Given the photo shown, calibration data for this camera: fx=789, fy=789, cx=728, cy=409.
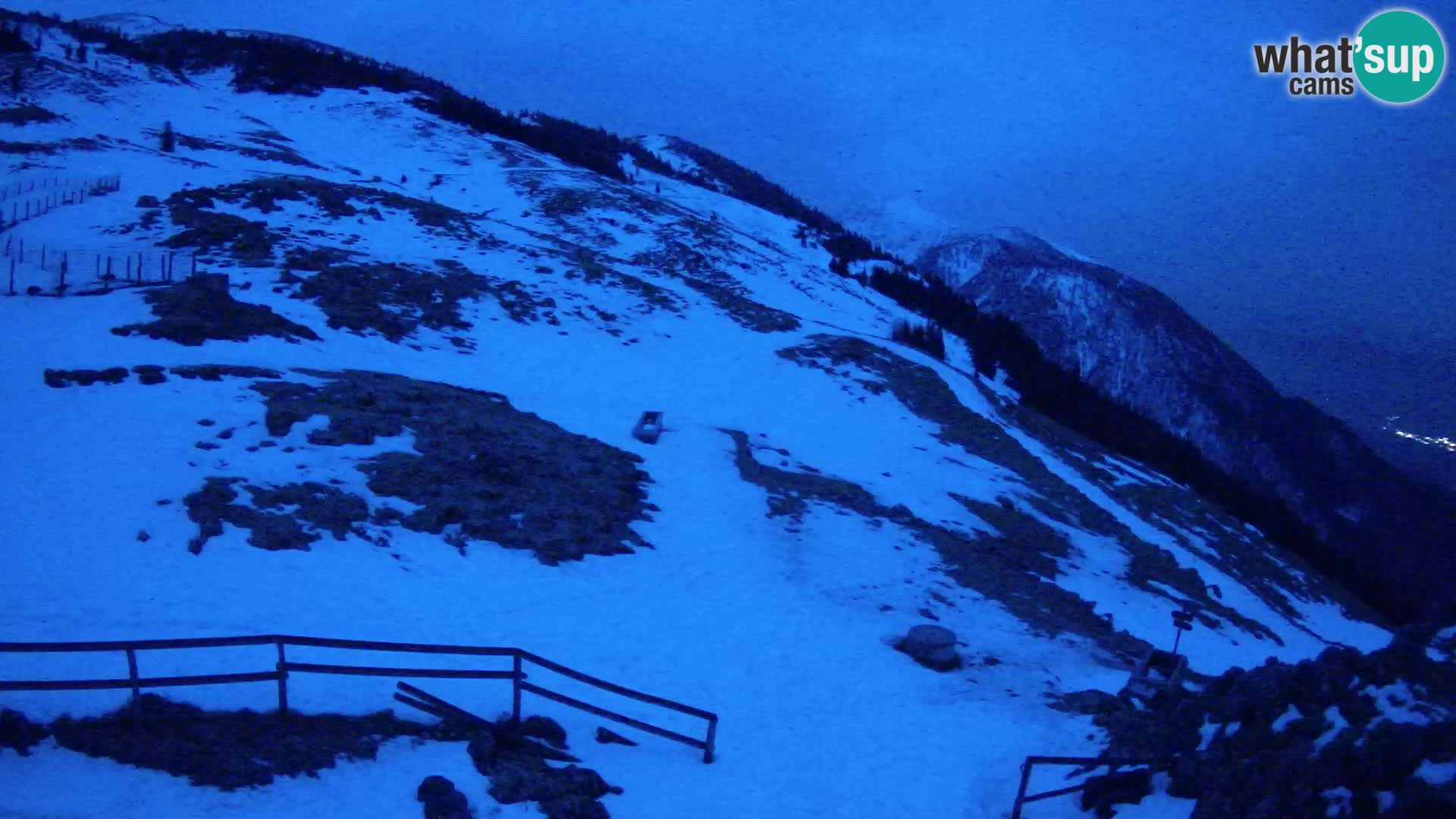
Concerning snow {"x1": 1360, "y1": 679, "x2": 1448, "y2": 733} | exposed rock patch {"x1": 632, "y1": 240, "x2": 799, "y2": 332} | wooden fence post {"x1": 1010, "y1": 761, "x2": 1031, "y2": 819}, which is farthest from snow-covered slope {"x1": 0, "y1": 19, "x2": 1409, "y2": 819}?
snow {"x1": 1360, "y1": 679, "x2": 1448, "y2": 733}

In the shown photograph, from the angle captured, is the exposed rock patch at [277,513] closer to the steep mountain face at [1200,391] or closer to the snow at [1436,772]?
the snow at [1436,772]

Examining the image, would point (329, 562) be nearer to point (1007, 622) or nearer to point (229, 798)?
point (229, 798)

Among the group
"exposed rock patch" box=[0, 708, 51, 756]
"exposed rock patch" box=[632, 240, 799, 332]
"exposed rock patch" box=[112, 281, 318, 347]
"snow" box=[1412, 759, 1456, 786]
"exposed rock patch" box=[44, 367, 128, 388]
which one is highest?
"exposed rock patch" box=[632, 240, 799, 332]

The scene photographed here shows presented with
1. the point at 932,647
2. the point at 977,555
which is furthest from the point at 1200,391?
the point at 932,647

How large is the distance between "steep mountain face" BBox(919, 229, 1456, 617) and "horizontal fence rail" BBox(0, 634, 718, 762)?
74292mm

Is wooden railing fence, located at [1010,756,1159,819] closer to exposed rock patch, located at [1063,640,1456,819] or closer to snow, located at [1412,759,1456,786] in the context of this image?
exposed rock patch, located at [1063,640,1456,819]

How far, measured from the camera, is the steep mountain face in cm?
7769

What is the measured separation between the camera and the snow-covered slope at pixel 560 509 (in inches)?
364

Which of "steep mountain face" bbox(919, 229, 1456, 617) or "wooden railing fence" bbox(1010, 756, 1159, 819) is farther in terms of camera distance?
"steep mountain face" bbox(919, 229, 1456, 617)

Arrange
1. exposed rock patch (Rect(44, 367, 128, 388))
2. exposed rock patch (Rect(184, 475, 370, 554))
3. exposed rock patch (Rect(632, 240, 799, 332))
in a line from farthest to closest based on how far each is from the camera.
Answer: exposed rock patch (Rect(632, 240, 799, 332))
exposed rock patch (Rect(44, 367, 128, 388))
exposed rock patch (Rect(184, 475, 370, 554))

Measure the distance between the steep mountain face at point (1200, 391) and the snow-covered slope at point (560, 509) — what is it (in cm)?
5627

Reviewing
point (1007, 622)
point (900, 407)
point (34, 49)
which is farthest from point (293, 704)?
point (34, 49)

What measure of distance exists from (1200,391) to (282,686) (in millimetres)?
124278

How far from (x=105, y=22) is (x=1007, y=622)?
136963mm
